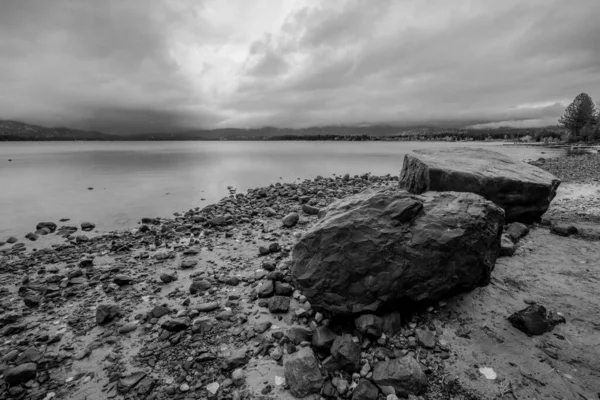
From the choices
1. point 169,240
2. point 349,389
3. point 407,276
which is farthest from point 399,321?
point 169,240

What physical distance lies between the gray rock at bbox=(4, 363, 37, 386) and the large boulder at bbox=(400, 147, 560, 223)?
9.65 m

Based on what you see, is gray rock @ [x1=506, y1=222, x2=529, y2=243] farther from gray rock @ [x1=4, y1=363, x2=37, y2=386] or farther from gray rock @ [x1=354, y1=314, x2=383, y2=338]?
gray rock @ [x1=4, y1=363, x2=37, y2=386]

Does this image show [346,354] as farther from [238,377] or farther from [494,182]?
[494,182]

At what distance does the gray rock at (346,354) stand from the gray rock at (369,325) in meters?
0.25

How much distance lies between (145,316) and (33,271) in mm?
5562

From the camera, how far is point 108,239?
37.2 ft

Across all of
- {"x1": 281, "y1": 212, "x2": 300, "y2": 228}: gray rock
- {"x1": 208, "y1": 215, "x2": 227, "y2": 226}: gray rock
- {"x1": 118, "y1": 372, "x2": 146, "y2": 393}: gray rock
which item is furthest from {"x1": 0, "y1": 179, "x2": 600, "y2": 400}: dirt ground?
{"x1": 208, "y1": 215, "x2": 227, "y2": 226}: gray rock

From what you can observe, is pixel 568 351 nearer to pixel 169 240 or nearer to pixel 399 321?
pixel 399 321

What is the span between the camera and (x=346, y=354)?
13.2ft

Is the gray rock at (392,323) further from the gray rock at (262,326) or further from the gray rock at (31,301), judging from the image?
the gray rock at (31,301)

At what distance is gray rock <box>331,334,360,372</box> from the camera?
13.0 feet

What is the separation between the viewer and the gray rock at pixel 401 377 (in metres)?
3.67

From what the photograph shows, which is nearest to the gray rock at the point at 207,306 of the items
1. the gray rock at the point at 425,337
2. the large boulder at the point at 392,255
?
the large boulder at the point at 392,255

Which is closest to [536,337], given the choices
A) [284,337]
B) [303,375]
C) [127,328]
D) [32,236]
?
[303,375]
